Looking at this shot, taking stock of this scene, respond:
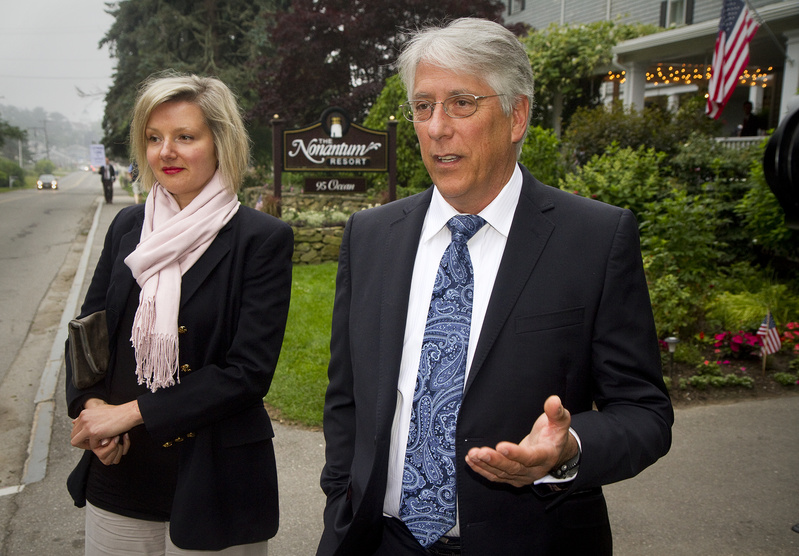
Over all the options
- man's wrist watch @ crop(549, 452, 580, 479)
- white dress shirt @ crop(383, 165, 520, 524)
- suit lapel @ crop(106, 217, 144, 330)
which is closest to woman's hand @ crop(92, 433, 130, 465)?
suit lapel @ crop(106, 217, 144, 330)

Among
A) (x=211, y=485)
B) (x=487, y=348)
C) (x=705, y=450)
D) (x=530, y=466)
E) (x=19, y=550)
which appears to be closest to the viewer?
(x=530, y=466)

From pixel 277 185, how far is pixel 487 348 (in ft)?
39.1

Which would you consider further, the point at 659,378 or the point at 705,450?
the point at 705,450

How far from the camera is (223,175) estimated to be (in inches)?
97.7

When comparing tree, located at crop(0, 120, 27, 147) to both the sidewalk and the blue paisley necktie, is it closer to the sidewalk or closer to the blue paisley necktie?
the sidewalk

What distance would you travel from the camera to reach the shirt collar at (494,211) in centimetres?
192

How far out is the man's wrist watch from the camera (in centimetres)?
161

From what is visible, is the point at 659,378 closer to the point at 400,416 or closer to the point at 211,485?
the point at 400,416

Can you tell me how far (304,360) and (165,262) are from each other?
435 centimetres

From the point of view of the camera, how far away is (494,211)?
1.92 meters

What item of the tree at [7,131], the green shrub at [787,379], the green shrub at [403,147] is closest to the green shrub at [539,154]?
the green shrub at [787,379]

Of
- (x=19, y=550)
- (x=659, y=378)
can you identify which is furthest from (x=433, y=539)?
(x=19, y=550)

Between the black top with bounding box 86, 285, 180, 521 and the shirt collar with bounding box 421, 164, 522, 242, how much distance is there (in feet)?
3.40

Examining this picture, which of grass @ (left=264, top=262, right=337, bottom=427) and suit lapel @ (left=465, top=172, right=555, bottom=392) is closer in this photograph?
suit lapel @ (left=465, top=172, right=555, bottom=392)
